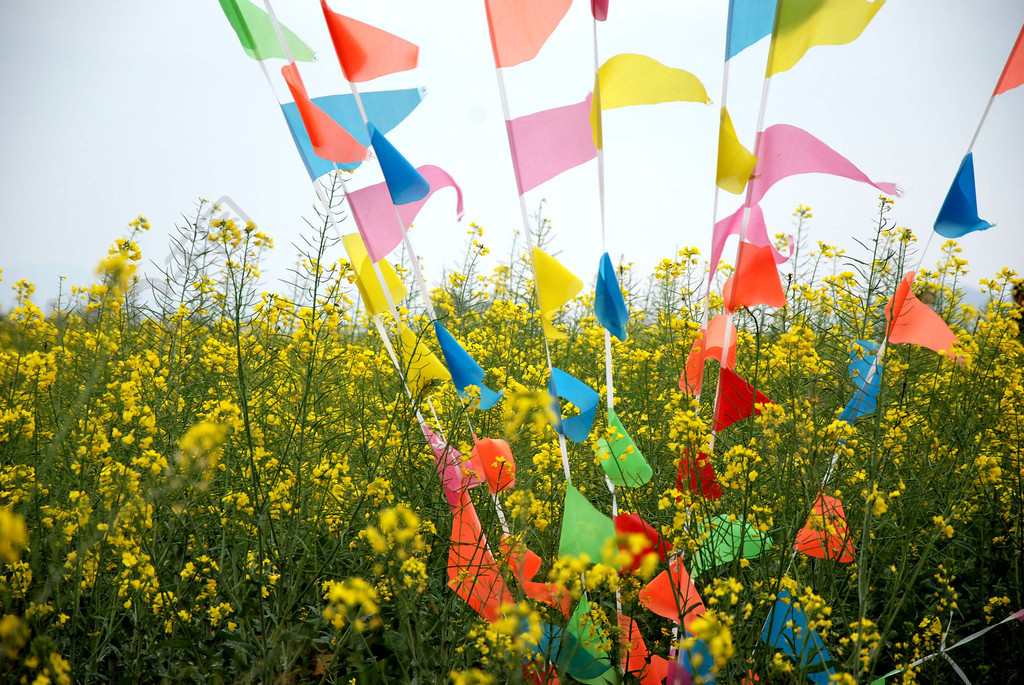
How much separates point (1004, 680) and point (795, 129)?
1.78 m

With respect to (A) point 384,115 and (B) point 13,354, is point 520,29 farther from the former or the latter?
(B) point 13,354

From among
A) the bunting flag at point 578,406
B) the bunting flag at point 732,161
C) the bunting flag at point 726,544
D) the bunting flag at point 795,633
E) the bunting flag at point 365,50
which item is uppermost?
the bunting flag at point 365,50

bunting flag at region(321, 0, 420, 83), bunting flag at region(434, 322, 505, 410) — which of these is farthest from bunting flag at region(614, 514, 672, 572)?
bunting flag at region(321, 0, 420, 83)

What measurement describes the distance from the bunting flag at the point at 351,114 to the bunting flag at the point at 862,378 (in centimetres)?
163

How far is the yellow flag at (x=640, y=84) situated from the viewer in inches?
76.0

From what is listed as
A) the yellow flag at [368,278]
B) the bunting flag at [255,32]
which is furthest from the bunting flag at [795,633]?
the bunting flag at [255,32]

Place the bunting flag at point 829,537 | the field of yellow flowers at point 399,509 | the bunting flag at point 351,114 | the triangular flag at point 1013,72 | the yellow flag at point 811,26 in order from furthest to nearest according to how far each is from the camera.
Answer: the bunting flag at point 351,114, the triangular flag at point 1013,72, the yellow flag at point 811,26, the bunting flag at point 829,537, the field of yellow flowers at point 399,509

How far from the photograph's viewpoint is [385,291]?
2.03 meters

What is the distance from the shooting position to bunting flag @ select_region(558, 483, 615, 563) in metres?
1.71

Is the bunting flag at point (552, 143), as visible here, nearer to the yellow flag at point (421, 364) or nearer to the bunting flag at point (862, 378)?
the yellow flag at point (421, 364)

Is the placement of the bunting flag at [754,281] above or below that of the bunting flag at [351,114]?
below

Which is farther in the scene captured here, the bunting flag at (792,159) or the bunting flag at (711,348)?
the bunting flag at (711,348)

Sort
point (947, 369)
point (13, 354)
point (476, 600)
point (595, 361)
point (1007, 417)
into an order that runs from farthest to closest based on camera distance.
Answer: point (595, 361)
point (947, 369)
point (13, 354)
point (1007, 417)
point (476, 600)

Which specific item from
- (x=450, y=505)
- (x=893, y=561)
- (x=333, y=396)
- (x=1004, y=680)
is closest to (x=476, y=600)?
(x=450, y=505)
